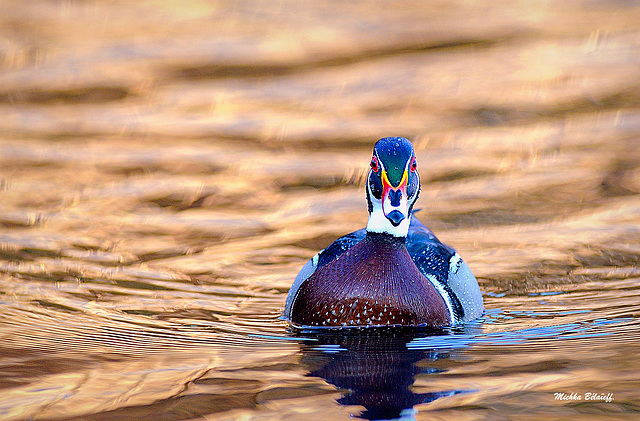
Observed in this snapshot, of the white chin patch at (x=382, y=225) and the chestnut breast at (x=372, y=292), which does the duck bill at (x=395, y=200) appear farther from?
the chestnut breast at (x=372, y=292)

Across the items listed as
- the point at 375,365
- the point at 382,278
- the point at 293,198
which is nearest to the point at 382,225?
the point at 382,278

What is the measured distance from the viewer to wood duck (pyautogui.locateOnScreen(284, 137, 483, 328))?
7270mm

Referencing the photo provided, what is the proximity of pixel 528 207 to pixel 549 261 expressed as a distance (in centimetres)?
128

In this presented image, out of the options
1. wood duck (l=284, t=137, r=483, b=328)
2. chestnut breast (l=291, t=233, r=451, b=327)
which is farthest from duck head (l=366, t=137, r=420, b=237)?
chestnut breast (l=291, t=233, r=451, b=327)

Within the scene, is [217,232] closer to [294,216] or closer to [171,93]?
[294,216]

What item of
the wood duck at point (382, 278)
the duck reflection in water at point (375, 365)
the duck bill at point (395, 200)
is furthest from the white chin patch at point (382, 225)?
the duck reflection in water at point (375, 365)

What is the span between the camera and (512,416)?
5332 mm

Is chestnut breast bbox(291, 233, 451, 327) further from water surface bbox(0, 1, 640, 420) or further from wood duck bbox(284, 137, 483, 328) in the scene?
water surface bbox(0, 1, 640, 420)

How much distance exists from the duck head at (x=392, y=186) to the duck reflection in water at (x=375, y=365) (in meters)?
0.79

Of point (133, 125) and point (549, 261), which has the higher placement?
point (133, 125)

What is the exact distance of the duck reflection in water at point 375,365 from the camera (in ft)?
18.4

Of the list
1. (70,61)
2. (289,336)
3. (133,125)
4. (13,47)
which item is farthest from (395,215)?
(13,47)

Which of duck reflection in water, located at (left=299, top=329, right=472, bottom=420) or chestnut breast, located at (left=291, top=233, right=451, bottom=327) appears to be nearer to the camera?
duck reflection in water, located at (left=299, top=329, right=472, bottom=420)

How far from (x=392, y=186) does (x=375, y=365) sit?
134cm
